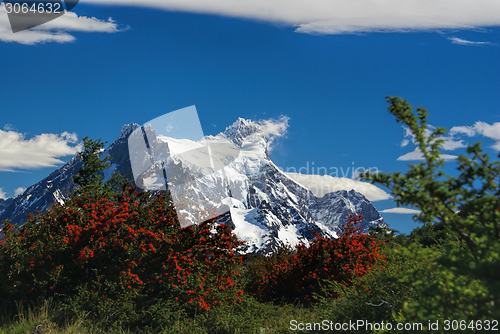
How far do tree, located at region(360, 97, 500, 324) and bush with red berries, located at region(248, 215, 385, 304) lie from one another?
22.4 ft

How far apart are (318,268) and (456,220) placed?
8557 mm

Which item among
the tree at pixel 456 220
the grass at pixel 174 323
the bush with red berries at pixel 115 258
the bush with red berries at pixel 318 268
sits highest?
the tree at pixel 456 220

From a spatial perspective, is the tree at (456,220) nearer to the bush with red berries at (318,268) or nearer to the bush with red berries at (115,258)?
the bush with red berries at (115,258)

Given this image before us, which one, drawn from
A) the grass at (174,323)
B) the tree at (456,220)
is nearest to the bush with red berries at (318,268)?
the grass at (174,323)

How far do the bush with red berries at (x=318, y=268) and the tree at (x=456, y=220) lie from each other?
6.82 meters

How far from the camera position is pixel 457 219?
338 cm

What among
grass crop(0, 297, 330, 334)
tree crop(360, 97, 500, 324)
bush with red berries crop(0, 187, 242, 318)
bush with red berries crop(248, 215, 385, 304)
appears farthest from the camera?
bush with red berries crop(248, 215, 385, 304)

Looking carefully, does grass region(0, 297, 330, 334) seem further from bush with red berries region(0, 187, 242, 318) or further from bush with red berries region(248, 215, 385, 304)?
bush with red berries region(248, 215, 385, 304)

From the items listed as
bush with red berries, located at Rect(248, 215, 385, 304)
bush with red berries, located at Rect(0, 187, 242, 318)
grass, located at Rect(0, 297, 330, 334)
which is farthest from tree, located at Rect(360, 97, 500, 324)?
bush with red berries, located at Rect(248, 215, 385, 304)

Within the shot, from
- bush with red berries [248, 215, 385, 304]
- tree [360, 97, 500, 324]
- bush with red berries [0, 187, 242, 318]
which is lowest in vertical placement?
bush with red berries [248, 215, 385, 304]

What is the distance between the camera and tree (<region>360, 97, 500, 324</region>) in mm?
3170

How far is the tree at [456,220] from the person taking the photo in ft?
10.4

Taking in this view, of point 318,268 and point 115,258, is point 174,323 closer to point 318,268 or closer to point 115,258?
point 115,258

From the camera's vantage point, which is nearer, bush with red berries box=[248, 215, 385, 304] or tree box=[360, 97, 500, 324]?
tree box=[360, 97, 500, 324]
